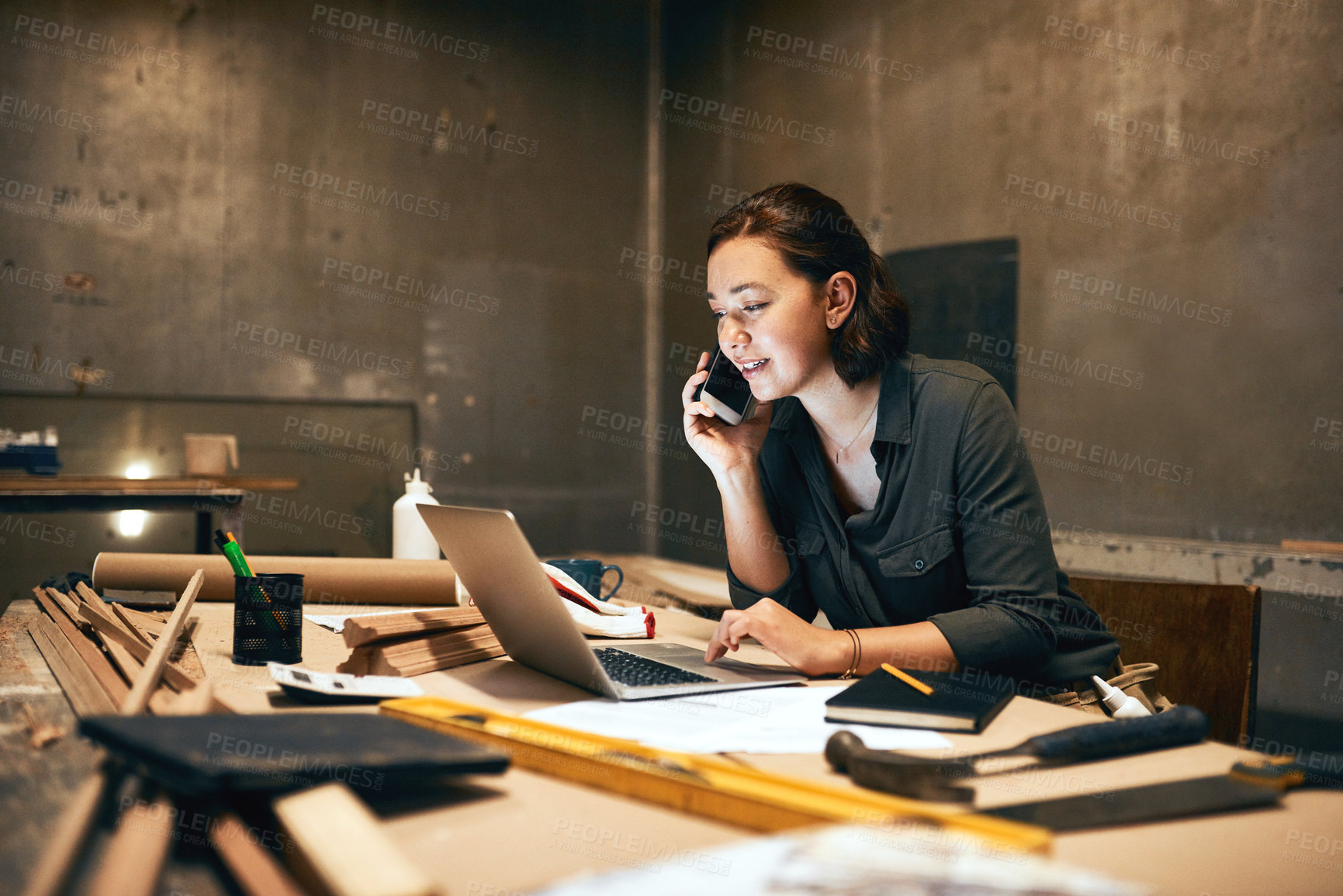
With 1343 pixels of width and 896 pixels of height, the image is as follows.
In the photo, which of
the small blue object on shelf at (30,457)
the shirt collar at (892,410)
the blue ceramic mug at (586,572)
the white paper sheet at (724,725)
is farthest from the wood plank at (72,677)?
the small blue object on shelf at (30,457)

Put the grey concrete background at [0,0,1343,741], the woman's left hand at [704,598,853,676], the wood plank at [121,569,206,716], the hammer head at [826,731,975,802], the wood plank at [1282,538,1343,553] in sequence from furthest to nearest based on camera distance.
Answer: the grey concrete background at [0,0,1343,741]
the wood plank at [1282,538,1343,553]
the woman's left hand at [704,598,853,676]
the wood plank at [121,569,206,716]
the hammer head at [826,731,975,802]

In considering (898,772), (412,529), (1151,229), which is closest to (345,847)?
(898,772)

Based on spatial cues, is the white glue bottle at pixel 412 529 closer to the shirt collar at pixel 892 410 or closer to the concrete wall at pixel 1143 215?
the shirt collar at pixel 892 410

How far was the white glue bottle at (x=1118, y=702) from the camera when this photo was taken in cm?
124

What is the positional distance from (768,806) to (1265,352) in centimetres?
308

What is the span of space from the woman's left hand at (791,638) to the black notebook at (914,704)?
123 mm

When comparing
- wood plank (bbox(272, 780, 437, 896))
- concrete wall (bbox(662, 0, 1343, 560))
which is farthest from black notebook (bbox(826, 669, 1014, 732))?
concrete wall (bbox(662, 0, 1343, 560))

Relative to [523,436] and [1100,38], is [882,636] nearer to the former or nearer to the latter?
[1100,38]

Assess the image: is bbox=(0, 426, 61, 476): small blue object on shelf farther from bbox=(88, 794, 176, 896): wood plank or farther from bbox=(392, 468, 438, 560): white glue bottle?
bbox=(88, 794, 176, 896): wood plank

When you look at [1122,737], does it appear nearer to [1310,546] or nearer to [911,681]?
[911,681]

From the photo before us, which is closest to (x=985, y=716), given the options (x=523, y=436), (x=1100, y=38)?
(x=1100, y=38)

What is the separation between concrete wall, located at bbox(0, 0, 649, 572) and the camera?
4688mm

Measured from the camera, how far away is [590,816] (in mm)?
642

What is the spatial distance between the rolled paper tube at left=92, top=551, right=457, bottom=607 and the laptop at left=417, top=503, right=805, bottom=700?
1.93 ft
